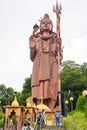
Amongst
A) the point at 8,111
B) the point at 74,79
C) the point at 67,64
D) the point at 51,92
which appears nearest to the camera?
the point at 8,111

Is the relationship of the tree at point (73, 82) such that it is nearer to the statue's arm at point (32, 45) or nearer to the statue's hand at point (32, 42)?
the statue's arm at point (32, 45)

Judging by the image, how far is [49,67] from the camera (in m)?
14.4

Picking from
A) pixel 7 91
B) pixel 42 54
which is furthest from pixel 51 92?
pixel 7 91

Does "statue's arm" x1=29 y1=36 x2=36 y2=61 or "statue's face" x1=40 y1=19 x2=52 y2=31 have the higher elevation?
"statue's face" x1=40 y1=19 x2=52 y2=31

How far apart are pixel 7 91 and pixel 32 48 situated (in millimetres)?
26213

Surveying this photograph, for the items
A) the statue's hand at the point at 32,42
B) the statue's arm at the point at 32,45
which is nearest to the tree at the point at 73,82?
the statue's arm at the point at 32,45

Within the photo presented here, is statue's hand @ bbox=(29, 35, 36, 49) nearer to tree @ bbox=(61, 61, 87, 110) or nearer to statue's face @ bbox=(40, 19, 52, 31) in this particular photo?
statue's face @ bbox=(40, 19, 52, 31)

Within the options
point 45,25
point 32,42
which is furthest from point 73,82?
point 32,42

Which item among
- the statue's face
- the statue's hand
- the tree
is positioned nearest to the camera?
the statue's hand

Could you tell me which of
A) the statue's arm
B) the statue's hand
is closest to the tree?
the statue's arm

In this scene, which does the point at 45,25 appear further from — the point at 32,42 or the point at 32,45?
the point at 32,45

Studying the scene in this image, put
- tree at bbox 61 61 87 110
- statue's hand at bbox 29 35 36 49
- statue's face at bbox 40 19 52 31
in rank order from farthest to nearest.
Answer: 1. tree at bbox 61 61 87 110
2. statue's face at bbox 40 19 52 31
3. statue's hand at bbox 29 35 36 49

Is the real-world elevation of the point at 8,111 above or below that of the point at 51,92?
below

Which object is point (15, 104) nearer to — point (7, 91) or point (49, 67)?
point (49, 67)
